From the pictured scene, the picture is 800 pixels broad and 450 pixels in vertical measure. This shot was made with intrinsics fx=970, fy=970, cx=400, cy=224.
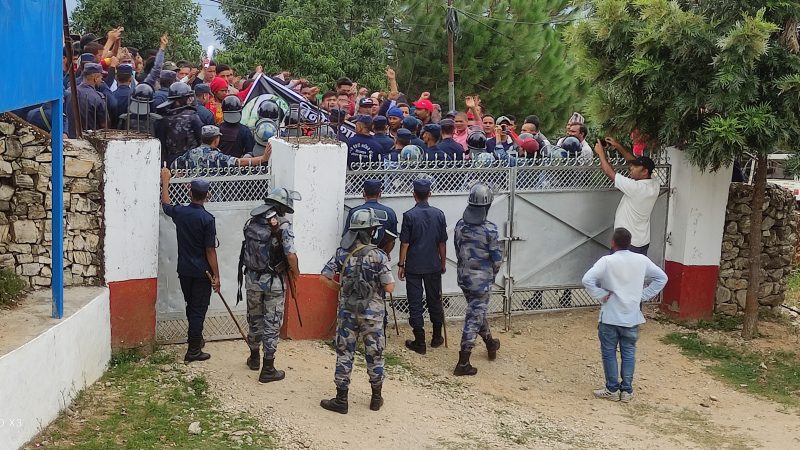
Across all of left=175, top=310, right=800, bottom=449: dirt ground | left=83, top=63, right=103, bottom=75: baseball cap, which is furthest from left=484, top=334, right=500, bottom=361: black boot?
left=83, top=63, right=103, bottom=75: baseball cap

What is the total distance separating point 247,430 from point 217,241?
2081 millimetres

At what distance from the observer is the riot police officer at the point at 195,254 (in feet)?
28.1

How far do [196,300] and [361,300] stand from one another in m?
1.82

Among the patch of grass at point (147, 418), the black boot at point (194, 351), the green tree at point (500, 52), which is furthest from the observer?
the green tree at point (500, 52)

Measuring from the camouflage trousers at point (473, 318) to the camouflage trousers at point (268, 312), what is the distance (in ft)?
6.08

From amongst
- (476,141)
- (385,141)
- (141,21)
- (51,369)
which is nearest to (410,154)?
(385,141)

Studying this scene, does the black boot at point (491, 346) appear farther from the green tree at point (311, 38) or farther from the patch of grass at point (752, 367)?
the green tree at point (311, 38)

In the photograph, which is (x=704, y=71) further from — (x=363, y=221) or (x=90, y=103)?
(x=90, y=103)

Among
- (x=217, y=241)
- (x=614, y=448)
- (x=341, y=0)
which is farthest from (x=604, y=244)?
(x=341, y=0)

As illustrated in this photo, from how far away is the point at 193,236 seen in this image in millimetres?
8609

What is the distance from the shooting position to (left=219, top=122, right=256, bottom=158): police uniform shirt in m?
10.3

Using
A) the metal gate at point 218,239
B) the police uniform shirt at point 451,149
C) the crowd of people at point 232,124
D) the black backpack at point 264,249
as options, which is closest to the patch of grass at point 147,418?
the metal gate at point 218,239

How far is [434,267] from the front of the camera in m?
9.58

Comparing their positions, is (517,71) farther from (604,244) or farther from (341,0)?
(604,244)
